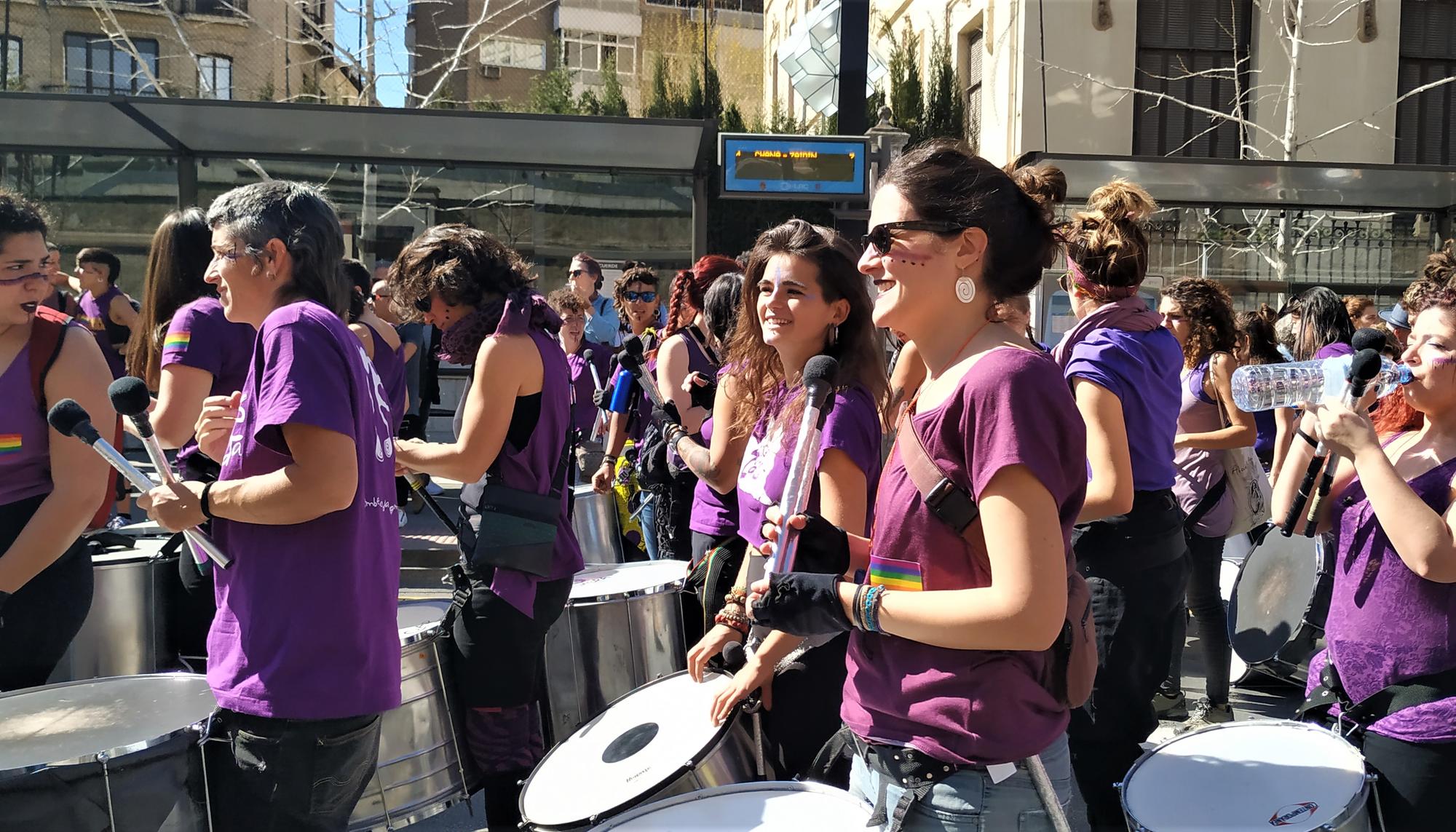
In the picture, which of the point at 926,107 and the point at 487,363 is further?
the point at 926,107

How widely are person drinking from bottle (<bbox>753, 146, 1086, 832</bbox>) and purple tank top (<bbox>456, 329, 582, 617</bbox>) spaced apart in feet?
5.45

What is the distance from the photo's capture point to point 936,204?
1.84 m

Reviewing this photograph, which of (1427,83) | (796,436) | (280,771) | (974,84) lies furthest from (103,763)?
(1427,83)

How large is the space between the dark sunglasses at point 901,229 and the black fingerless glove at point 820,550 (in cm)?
44

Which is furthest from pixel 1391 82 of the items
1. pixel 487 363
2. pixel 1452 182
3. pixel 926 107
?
pixel 487 363

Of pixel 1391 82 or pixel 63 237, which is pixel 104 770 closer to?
pixel 63 237

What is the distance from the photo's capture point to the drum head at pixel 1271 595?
3.51 m

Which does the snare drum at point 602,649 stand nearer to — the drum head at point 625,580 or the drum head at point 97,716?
the drum head at point 625,580

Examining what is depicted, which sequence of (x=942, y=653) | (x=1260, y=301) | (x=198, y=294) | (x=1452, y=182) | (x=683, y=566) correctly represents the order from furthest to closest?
(x=1260, y=301) < (x=1452, y=182) < (x=683, y=566) < (x=198, y=294) < (x=942, y=653)

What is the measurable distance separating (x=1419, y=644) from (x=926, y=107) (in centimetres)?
2331

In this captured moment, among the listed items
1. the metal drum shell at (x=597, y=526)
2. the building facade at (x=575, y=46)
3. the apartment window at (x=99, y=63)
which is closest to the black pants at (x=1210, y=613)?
the metal drum shell at (x=597, y=526)

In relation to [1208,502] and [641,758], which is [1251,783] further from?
[1208,502]

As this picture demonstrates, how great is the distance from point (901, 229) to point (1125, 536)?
1.89 meters

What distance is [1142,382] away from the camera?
332 centimetres
